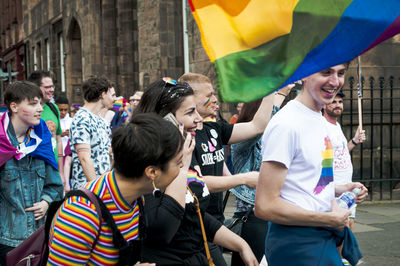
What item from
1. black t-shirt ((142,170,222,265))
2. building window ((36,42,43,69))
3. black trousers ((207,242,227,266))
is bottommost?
black trousers ((207,242,227,266))

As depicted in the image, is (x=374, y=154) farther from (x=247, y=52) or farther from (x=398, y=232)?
(x=247, y=52)

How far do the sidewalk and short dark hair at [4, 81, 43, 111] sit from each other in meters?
2.93

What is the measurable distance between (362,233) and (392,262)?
147 cm

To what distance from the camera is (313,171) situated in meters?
2.80

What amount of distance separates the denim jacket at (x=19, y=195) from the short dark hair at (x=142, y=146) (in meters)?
1.98

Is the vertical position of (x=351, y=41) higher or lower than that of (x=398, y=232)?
higher

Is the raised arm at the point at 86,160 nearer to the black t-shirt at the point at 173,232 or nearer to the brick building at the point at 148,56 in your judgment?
the black t-shirt at the point at 173,232

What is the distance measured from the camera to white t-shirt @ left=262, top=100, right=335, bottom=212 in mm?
2758

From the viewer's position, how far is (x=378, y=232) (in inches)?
291

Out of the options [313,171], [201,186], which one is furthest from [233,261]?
[313,171]

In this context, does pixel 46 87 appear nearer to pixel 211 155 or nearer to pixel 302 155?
pixel 211 155

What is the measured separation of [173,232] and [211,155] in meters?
1.10

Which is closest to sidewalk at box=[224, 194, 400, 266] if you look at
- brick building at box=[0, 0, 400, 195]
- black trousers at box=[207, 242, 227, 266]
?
brick building at box=[0, 0, 400, 195]

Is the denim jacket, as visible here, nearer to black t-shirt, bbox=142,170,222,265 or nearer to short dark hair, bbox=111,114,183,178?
black t-shirt, bbox=142,170,222,265
